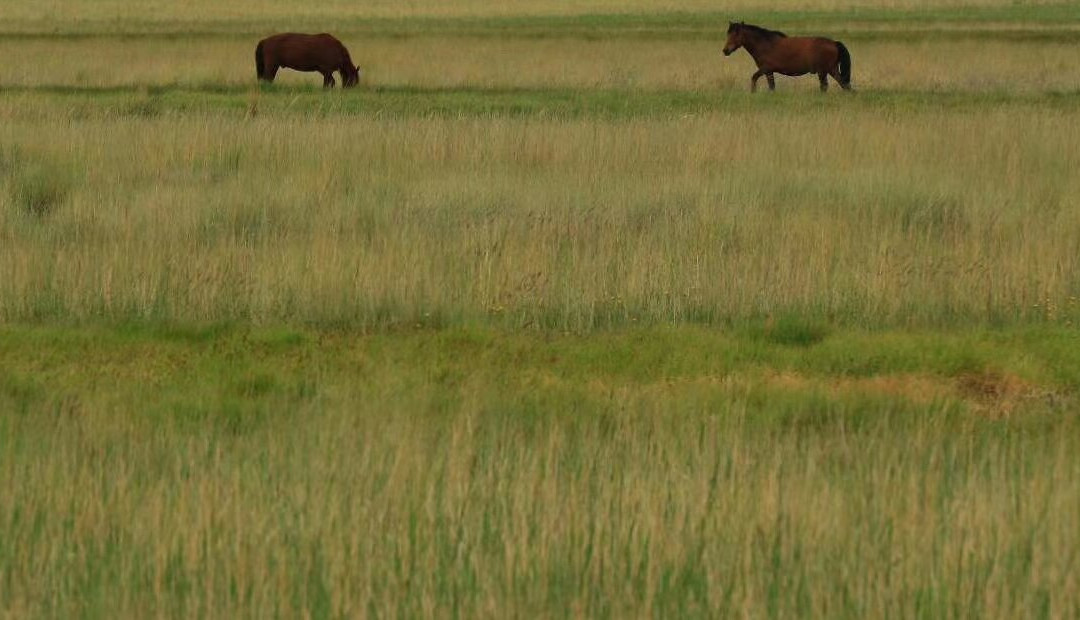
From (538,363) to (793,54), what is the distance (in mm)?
23450

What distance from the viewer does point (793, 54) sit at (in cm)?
3195

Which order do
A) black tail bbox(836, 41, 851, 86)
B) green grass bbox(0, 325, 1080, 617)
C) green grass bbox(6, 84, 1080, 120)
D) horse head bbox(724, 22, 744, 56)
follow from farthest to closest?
horse head bbox(724, 22, 744, 56), black tail bbox(836, 41, 851, 86), green grass bbox(6, 84, 1080, 120), green grass bbox(0, 325, 1080, 617)

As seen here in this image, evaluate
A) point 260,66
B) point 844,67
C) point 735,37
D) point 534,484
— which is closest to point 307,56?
point 260,66

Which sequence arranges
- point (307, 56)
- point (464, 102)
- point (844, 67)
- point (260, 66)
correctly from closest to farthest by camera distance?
point (464, 102), point (844, 67), point (307, 56), point (260, 66)

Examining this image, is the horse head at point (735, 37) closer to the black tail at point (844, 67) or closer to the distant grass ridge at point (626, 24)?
the black tail at point (844, 67)

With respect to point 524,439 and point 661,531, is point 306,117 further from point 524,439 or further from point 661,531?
point 661,531

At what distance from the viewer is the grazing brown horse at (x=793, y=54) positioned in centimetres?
3131

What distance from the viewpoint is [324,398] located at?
8.82 metres

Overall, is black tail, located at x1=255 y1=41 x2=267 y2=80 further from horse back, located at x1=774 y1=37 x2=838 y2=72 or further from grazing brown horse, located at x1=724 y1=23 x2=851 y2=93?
horse back, located at x1=774 y1=37 x2=838 y2=72

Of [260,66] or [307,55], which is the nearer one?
[307,55]

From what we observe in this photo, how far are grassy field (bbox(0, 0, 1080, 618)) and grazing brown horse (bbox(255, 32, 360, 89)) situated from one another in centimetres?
729

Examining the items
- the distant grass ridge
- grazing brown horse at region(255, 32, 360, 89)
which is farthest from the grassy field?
the distant grass ridge

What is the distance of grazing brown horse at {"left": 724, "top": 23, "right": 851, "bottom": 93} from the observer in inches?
1233

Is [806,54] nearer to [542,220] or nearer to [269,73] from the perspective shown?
[269,73]
